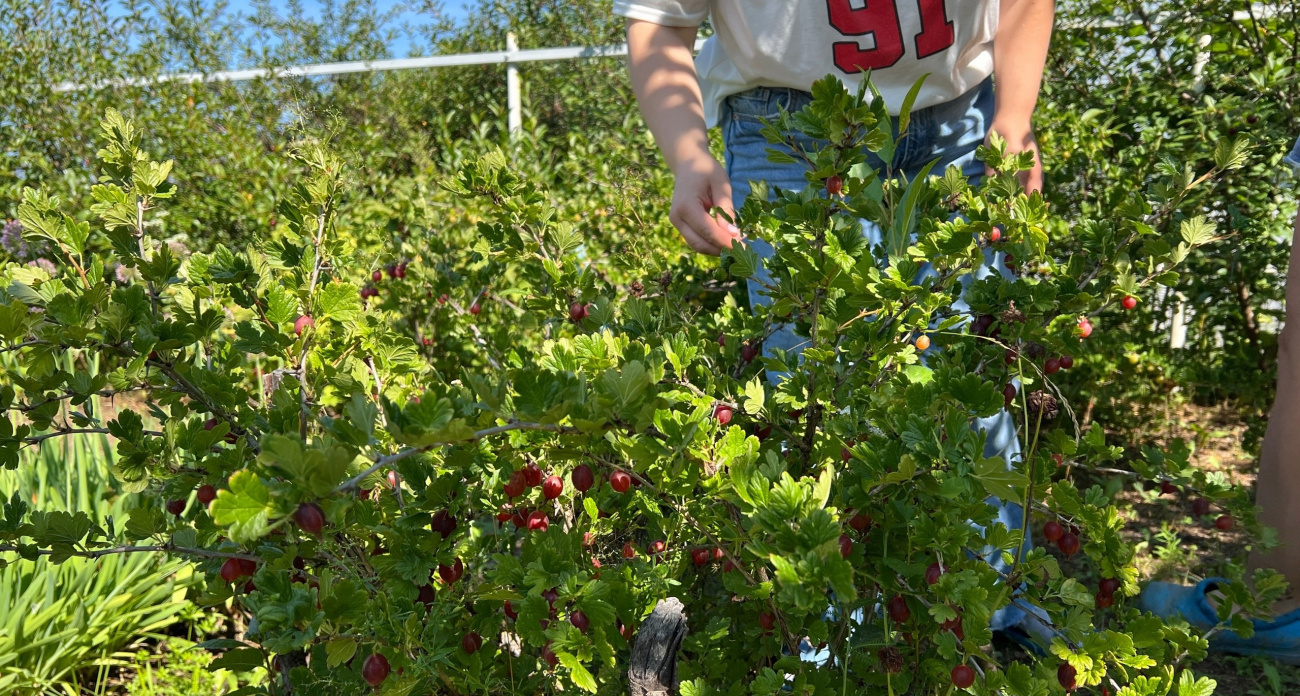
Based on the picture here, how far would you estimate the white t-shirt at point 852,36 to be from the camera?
5.33 feet

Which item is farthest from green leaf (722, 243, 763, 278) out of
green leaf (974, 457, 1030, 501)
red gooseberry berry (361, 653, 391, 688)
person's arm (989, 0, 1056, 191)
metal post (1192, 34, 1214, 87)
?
metal post (1192, 34, 1214, 87)

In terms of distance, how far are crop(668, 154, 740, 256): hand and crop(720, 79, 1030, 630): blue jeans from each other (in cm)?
18

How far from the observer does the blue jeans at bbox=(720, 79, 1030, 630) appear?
171 cm

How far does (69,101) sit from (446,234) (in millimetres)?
3080

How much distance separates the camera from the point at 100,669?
2059 millimetres

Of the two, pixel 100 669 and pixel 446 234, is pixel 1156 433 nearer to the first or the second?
pixel 446 234

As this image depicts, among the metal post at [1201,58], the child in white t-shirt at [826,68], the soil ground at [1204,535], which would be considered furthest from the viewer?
the metal post at [1201,58]

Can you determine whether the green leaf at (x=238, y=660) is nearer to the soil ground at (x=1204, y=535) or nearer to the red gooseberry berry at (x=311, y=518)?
the red gooseberry berry at (x=311, y=518)

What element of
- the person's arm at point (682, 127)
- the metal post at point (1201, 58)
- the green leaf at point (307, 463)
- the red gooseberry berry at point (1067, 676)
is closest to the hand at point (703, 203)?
the person's arm at point (682, 127)

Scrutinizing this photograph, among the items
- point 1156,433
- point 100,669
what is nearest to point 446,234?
point 100,669

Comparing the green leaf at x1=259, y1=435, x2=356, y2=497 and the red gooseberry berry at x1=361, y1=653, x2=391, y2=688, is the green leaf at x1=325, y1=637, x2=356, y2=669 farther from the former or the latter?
the green leaf at x1=259, y1=435, x2=356, y2=497

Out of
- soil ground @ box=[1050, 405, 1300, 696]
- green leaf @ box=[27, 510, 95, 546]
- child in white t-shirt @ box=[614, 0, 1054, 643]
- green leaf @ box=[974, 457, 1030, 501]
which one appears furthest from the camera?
soil ground @ box=[1050, 405, 1300, 696]

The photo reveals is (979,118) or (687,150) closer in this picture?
(687,150)

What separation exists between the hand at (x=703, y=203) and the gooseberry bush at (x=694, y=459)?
12cm
